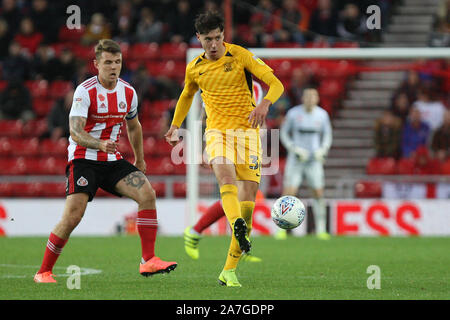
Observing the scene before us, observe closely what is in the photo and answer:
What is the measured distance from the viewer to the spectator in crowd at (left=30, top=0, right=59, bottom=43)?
760 inches

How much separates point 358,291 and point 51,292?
2.22m

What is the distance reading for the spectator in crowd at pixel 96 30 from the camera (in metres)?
18.7

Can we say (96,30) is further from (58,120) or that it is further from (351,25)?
(351,25)

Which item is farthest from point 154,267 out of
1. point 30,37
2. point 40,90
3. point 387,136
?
point 30,37

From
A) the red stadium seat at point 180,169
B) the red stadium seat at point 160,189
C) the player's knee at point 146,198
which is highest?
the player's knee at point 146,198

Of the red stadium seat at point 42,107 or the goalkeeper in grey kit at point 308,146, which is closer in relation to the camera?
the goalkeeper in grey kit at point 308,146

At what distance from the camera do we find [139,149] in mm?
7273

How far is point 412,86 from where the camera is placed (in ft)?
53.8

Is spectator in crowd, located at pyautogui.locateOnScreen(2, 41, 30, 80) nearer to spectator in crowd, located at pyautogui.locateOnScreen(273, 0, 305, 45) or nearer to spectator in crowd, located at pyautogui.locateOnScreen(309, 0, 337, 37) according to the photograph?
spectator in crowd, located at pyautogui.locateOnScreen(273, 0, 305, 45)

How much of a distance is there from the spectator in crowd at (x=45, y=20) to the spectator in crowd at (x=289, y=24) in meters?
5.09

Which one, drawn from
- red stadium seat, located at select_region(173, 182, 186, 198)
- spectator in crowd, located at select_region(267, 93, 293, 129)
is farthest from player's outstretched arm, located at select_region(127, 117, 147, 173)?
spectator in crowd, located at select_region(267, 93, 293, 129)

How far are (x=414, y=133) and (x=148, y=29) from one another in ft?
21.3

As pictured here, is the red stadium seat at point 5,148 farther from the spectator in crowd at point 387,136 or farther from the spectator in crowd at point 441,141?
the spectator in crowd at point 441,141

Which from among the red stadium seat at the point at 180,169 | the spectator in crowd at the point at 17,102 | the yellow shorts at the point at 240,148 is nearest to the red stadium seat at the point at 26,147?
the spectator in crowd at the point at 17,102
